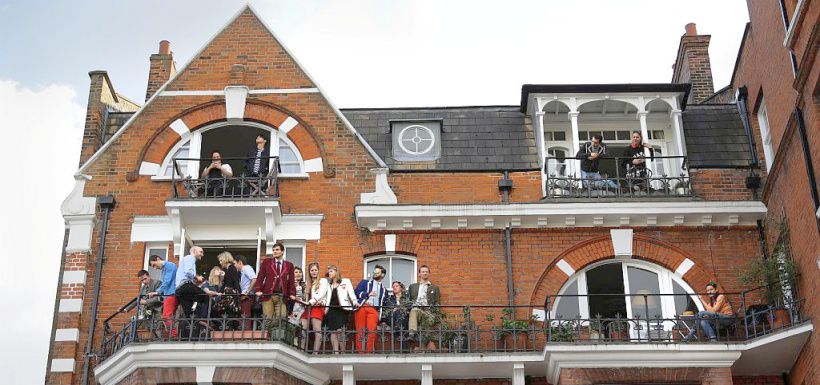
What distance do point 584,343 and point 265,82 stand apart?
28.2 ft

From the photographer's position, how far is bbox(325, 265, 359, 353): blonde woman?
20.8m

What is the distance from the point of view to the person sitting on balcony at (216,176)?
2256cm

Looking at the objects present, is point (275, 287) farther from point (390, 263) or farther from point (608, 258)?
point (608, 258)

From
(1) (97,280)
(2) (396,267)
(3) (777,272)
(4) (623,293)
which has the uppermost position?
(2) (396,267)

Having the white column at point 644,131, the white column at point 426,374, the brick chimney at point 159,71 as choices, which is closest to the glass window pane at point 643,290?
the white column at point 644,131

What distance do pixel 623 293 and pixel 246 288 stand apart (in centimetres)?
694

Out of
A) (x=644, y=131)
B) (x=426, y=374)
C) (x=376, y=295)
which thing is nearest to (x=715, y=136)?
(x=644, y=131)

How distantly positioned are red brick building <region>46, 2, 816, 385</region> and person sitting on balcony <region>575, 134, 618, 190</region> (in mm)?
87

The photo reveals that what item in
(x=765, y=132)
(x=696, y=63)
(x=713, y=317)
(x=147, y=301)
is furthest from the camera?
(x=696, y=63)

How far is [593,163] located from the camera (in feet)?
76.0

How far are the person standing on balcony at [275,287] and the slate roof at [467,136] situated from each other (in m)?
4.16

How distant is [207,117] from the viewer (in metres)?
24.2

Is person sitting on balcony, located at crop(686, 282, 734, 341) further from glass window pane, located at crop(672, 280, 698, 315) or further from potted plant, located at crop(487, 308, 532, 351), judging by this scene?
potted plant, located at crop(487, 308, 532, 351)

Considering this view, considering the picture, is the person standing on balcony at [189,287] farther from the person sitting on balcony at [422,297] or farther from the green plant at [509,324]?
the green plant at [509,324]
